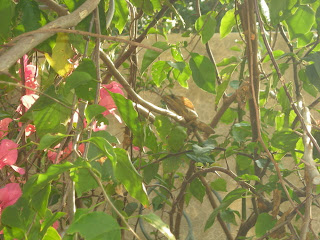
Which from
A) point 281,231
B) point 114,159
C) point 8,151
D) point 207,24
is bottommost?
point 281,231

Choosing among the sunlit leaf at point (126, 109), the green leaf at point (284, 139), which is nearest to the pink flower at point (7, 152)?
the sunlit leaf at point (126, 109)

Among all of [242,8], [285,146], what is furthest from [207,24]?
[285,146]

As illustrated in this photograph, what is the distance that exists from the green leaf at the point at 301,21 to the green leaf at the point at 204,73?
0.57 feet

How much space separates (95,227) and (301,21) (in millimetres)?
658

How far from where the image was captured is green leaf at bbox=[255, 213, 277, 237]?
87 cm

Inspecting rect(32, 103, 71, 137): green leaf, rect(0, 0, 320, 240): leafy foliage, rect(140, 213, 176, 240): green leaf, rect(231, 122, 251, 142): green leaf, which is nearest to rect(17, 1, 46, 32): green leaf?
rect(0, 0, 320, 240): leafy foliage

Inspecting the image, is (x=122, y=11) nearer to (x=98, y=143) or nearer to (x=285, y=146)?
(x=285, y=146)

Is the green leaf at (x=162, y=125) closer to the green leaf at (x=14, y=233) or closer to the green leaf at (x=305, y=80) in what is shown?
the green leaf at (x=305, y=80)

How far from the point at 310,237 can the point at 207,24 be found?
1.55 feet

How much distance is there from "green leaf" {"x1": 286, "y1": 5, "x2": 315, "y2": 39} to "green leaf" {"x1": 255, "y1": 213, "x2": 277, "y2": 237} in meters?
0.35

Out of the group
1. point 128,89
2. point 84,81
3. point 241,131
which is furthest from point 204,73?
point 84,81

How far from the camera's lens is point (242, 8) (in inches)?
38.8

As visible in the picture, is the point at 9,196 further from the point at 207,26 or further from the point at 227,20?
the point at 227,20

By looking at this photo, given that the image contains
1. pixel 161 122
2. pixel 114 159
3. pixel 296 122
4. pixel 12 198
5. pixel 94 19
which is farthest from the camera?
pixel 296 122
